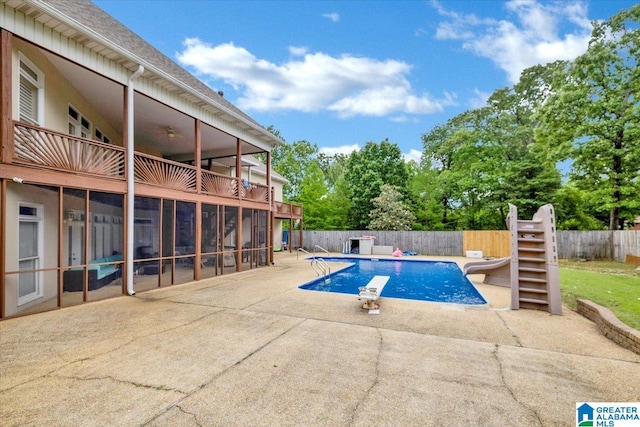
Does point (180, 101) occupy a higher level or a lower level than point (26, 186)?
higher

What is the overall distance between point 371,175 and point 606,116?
15.8 m

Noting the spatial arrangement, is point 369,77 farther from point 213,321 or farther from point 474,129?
point 213,321

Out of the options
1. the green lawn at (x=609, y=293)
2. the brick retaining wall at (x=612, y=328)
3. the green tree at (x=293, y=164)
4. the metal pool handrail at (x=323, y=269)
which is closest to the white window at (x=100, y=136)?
the metal pool handrail at (x=323, y=269)

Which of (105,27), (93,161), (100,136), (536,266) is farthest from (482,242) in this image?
(105,27)

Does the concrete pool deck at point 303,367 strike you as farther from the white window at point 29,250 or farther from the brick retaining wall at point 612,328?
the white window at point 29,250

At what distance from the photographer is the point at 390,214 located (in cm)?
2455

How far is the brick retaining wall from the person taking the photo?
415 centimetres

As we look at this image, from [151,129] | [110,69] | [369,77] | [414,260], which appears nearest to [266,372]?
[110,69]

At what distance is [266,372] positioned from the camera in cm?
342

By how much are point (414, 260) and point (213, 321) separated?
13824mm

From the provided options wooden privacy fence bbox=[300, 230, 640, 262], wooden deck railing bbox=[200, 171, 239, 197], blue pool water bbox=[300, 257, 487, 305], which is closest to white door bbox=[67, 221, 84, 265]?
wooden deck railing bbox=[200, 171, 239, 197]

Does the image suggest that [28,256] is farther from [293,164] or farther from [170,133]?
[293,164]

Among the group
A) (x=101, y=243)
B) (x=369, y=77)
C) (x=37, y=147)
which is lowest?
(x=101, y=243)

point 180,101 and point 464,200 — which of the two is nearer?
point 180,101
